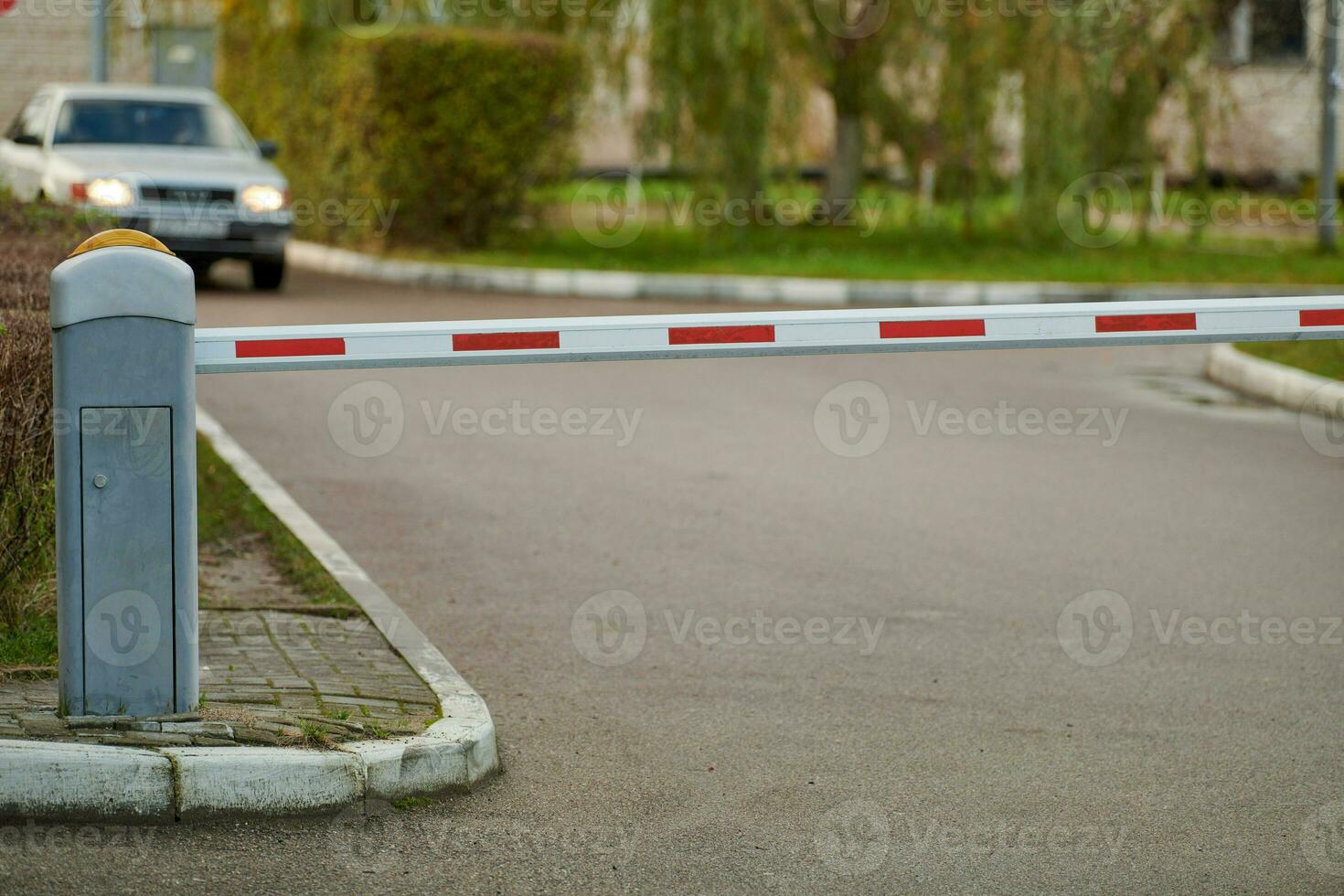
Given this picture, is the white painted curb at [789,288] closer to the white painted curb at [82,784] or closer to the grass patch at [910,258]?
the grass patch at [910,258]

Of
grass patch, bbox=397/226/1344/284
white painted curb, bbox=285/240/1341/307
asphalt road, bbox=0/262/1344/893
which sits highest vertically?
grass patch, bbox=397/226/1344/284

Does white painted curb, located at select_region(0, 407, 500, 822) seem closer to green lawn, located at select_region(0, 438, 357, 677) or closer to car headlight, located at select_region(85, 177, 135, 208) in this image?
green lawn, located at select_region(0, 438, 357, 677)

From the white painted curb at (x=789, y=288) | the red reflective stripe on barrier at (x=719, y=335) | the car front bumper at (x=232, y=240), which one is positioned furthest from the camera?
the white painted curb at (x=789, y=288)

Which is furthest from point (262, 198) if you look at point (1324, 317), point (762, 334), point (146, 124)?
point (1324, 317)

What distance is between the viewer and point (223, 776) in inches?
168

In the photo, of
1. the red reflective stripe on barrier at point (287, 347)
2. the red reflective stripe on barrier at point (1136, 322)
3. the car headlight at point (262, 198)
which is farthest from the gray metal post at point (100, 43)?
the red reflective stripe on barrier at point (1136, 322)

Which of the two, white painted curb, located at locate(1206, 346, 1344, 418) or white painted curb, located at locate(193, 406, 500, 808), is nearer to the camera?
white painted curb, located at locate(193, 406, 500, 808)

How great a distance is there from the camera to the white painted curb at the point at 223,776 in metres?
4.19

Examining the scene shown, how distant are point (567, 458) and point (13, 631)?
4.31 meters

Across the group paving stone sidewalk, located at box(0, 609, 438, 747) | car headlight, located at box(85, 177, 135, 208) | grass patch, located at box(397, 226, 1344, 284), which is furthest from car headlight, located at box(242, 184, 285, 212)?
paving stone sidewalk, located at box(0, 609, 438, 747)

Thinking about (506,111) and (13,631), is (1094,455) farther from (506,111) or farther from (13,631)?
(506,111)

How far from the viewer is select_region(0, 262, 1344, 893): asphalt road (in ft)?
13.9

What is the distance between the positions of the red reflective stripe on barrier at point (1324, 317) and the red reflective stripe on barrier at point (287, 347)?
250 centimetres

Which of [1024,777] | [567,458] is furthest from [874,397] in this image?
[1024,777]
